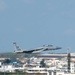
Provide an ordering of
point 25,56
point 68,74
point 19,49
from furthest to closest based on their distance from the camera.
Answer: point 25,56 → point 19,49 → point 68,74

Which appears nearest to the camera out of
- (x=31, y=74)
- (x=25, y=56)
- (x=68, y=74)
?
(x=68, y=74)

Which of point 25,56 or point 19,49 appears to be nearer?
point 19,49

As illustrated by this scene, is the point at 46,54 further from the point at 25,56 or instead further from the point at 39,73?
the point at 39,73

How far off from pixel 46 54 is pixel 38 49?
77167 mm

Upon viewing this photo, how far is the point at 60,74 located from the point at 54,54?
126m

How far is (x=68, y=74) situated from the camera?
69250mm

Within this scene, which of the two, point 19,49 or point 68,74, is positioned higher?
point 19,49

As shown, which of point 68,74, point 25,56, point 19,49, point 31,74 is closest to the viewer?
point 68,74

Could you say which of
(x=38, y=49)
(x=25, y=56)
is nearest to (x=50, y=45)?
(x=38, y=49)

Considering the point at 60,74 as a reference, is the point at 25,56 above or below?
above

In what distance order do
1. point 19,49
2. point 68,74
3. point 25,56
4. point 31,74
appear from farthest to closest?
1. point 25,56
2. point 19,49
3. point 31,74
4. point 68,74

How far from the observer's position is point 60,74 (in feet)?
234

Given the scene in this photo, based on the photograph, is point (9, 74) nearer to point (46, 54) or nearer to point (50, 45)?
point (50, 45)

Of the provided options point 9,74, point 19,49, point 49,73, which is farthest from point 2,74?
point 19,49
